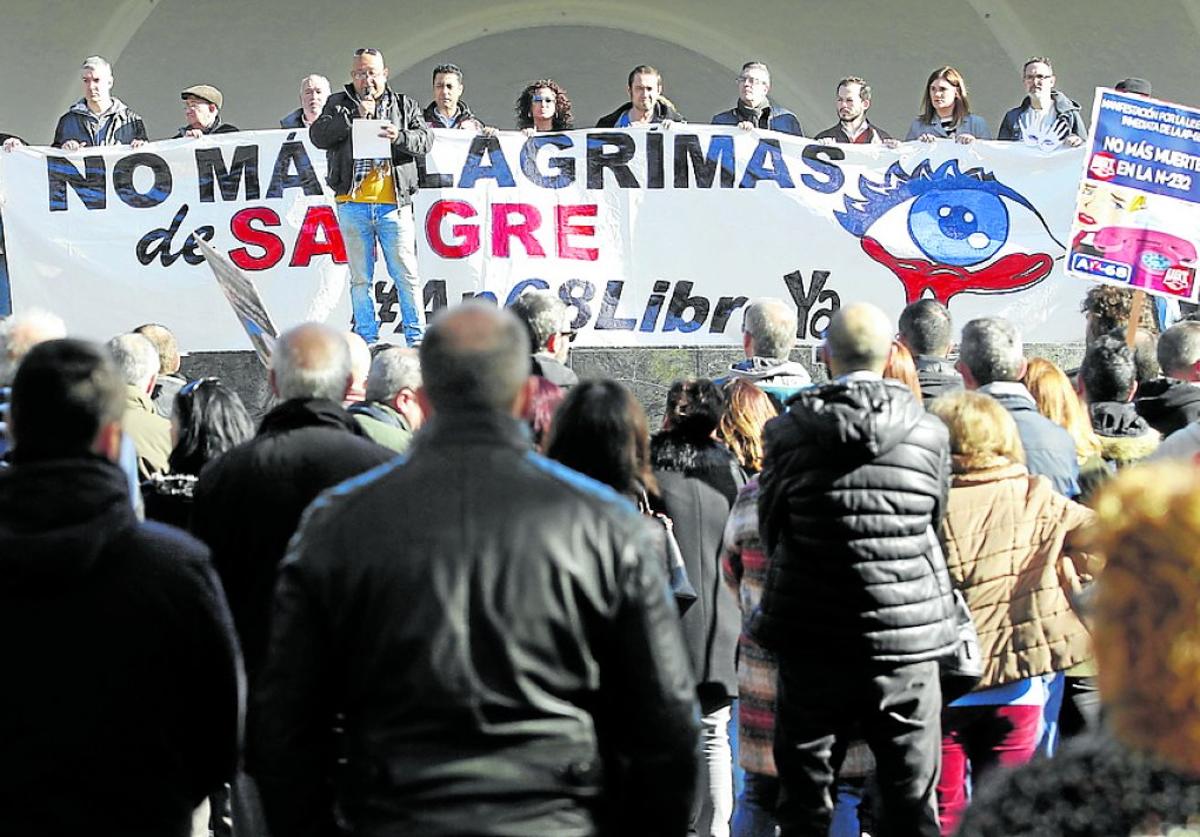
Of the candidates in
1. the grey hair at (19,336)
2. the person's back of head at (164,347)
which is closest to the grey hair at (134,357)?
the grey hair at (19,336)

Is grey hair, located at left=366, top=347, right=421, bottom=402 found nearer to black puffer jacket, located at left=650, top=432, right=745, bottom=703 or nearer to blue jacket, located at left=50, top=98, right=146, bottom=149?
black puffer jacket, located at left=650, top=432, right=745, bottom=703

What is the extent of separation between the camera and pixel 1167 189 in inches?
305

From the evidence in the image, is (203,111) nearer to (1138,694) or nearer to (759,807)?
(759,807)

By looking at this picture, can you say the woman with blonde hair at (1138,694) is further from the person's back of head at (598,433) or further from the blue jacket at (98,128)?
the blue jacket at (98,128)

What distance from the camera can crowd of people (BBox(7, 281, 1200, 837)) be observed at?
8.25 feet

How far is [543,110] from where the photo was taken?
31.8ft

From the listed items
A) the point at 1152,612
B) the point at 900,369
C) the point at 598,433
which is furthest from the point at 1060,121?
the point at 1152,612

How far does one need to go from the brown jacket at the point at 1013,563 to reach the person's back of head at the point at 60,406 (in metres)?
2.54

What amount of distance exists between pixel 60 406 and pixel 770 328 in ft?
11.0

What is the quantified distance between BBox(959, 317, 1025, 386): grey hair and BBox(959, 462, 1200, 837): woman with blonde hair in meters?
3.13

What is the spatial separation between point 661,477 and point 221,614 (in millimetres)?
2184

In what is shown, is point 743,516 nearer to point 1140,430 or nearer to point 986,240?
point 1140,430

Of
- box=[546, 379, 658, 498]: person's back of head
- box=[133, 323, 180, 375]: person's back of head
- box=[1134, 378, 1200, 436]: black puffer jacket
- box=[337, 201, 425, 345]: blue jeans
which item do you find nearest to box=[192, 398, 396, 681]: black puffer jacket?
box=[546, 379, 658, 498]: person's back of head

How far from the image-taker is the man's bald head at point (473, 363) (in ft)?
8.86
